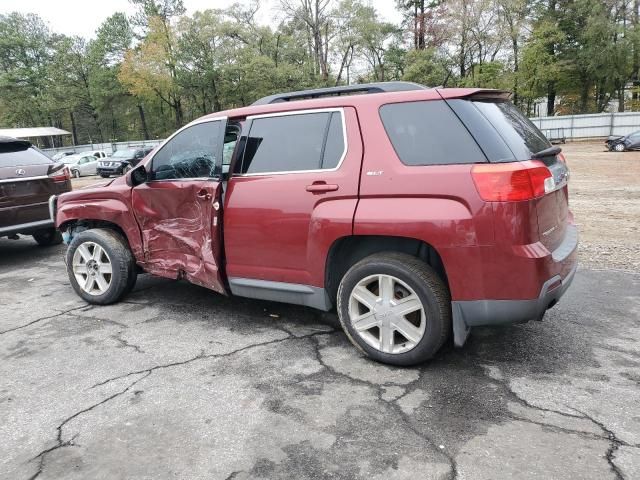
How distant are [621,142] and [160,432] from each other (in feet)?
81.4

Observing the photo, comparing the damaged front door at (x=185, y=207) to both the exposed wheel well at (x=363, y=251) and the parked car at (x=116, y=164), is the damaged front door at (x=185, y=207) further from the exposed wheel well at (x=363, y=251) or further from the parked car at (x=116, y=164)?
the parked car at (x=116, y=164)

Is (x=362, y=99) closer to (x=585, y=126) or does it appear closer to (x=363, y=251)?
(x=363, y=251)

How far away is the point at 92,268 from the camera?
4934mm

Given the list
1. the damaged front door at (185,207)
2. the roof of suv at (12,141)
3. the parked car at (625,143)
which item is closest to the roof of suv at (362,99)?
the damaged front door at (185,207)

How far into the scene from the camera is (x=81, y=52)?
174 ft

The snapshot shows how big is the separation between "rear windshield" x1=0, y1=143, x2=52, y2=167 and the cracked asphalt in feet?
10.4

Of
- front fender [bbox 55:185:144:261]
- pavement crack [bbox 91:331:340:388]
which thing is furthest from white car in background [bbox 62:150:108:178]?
pavement crack [bbox 91:331:340:388]

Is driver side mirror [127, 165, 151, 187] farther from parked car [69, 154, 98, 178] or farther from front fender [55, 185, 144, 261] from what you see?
parked car [69, 154, 98, 178]

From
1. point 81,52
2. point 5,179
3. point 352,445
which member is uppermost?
point 81,52

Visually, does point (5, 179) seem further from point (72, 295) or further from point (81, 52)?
point (81, 52)

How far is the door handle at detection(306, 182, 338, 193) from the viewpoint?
11.3ft

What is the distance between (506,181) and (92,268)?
3934 millimetres

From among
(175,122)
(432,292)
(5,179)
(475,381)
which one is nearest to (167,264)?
(432,292)

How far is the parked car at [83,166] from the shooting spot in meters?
28.5
